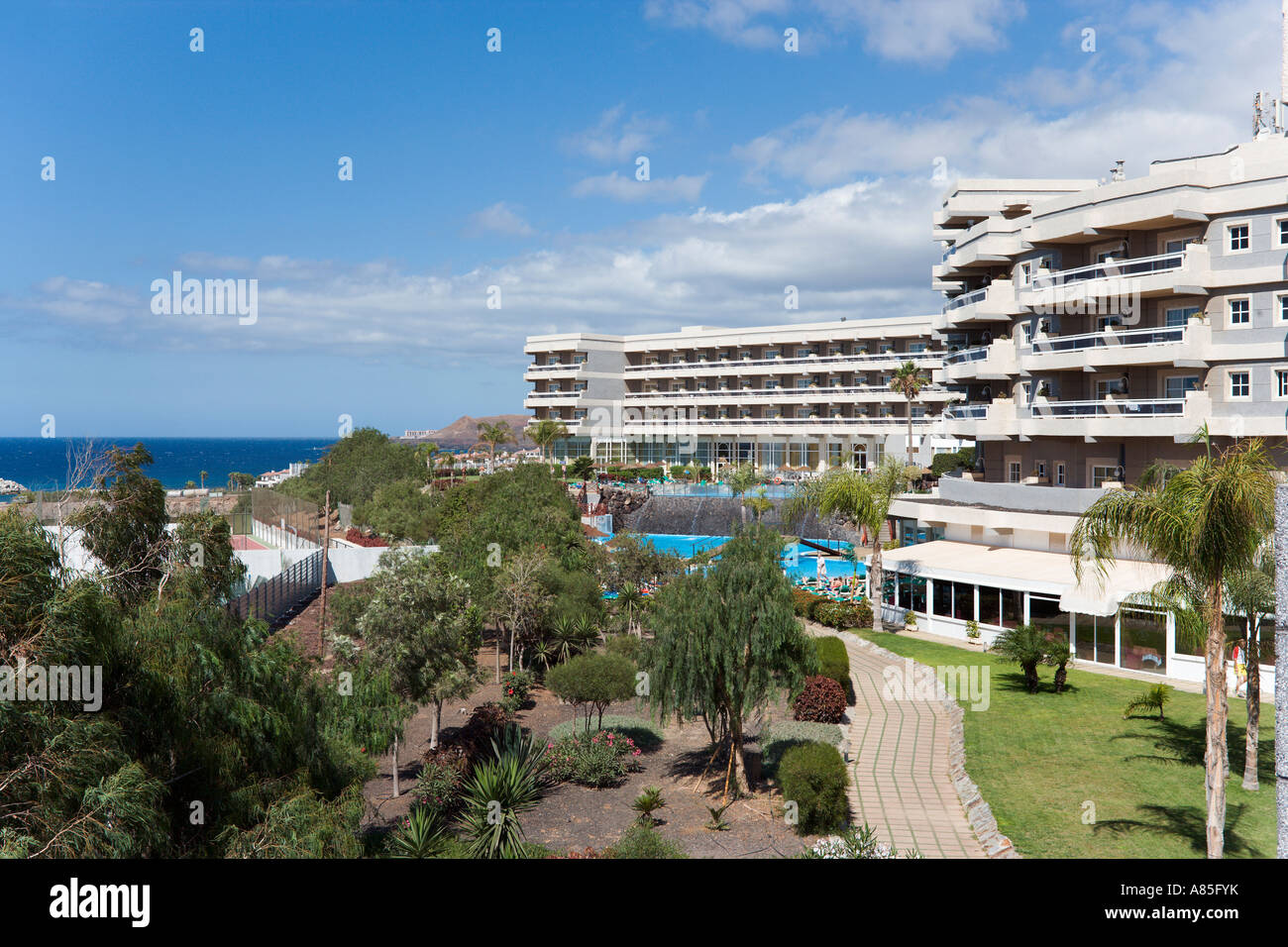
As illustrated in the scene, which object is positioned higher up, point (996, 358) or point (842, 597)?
point (996, 358)

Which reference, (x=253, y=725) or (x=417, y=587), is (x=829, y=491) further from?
(x=253, y=725)

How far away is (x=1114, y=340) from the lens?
100 ft

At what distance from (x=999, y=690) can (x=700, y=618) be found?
10804 mm

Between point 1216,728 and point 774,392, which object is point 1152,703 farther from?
point 774,392

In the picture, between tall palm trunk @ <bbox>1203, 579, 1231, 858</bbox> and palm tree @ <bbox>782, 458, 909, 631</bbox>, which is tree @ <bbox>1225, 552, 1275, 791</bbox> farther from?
palm tree @ <bbox>782, 458, 909, 631</bbox>

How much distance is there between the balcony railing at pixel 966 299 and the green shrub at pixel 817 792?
25687mm

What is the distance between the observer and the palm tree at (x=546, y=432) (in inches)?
3280

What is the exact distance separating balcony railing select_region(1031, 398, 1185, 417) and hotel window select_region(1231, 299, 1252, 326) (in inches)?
112

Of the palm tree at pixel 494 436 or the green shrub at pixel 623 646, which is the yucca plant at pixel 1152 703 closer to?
the green shrub at pixel 623 646

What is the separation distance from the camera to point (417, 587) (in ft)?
68.9

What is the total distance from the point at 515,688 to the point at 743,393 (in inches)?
2297

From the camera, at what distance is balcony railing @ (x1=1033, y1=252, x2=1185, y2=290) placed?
93.9 feet

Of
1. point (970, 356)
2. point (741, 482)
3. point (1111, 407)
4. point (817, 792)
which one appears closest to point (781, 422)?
point (741, 482)
